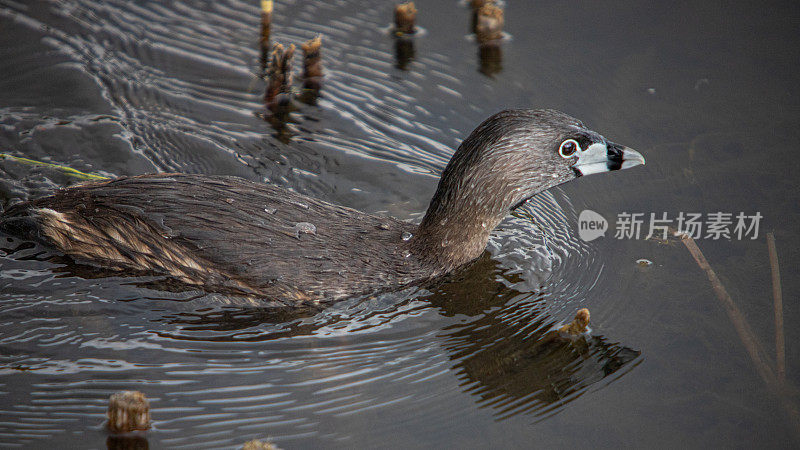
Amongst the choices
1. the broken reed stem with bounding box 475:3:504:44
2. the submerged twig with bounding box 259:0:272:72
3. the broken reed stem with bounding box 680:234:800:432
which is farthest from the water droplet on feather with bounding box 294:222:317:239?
the broken reed stem with bounding box 475:3:504:44

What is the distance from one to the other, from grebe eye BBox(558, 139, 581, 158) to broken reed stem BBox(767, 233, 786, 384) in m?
1.83

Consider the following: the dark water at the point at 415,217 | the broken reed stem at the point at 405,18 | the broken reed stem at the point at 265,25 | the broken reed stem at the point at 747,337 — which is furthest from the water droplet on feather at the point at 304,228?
the broken reed stem at the point at 405,18

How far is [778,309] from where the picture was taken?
5883mm

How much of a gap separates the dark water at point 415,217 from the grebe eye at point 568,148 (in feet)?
3.18

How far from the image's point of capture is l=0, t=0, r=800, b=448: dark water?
504 centimetres

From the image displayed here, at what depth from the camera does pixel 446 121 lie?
7859mm

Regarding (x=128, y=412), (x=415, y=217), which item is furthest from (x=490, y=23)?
(x=128, y=412)

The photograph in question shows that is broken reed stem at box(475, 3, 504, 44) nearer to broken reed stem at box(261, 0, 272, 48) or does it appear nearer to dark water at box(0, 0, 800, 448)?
dark water at box(0, 0, 800, 448)

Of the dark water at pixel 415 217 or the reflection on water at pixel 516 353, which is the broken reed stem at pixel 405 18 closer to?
the dark water at pixel 415 217

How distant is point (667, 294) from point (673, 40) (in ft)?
12.4

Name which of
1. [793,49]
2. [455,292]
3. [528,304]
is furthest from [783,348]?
[793,49]

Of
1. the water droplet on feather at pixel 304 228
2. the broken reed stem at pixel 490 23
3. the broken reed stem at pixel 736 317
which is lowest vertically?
the water droplet on feather at pixel 304 228

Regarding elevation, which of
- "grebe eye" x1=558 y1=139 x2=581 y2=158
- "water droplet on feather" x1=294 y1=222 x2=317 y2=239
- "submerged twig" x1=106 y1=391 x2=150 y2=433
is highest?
"grebe eye" x1=558 y1=139 x2=581 y2=158

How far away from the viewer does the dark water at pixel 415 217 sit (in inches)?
198
